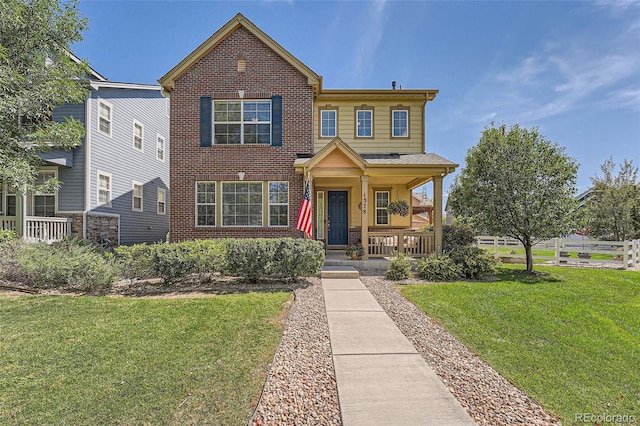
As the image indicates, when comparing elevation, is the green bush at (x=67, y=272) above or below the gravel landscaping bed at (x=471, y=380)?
above

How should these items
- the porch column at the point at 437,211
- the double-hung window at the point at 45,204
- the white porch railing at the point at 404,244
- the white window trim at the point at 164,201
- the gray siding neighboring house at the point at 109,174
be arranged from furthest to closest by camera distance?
the white window trim at the point at 164,201 < the double-hung window at the point at 45,204 < the gray siding neighboring house at the point at 109,174 < the white porch railing at the point at 404,244 < the porch column at the point at 437,211

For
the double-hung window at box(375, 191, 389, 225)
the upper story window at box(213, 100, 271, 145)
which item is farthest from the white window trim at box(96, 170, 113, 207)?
the double-hung window at box(375, 191, 389, 225)

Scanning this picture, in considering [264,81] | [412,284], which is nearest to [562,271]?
[412,284]

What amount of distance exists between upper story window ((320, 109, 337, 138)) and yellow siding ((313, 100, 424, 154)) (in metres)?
0.14

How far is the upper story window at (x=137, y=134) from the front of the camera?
15.0 m

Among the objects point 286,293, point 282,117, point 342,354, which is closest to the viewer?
point 342,354

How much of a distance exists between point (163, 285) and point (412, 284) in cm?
685

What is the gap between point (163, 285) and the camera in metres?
7.90

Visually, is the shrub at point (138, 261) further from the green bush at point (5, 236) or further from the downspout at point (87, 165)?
the downspout at point (87, 165)

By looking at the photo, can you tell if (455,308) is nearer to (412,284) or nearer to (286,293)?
(412,284)

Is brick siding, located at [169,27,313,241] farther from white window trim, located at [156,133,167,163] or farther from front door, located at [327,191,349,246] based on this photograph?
white window trim, located at [156,133,167,163]

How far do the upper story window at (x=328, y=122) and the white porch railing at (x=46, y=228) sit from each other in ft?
36.4

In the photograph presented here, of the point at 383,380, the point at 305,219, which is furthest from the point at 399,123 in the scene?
the point at 383,380

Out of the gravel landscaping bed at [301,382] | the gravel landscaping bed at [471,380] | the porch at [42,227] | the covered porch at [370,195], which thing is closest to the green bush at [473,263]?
the covered porch at [370,195]
